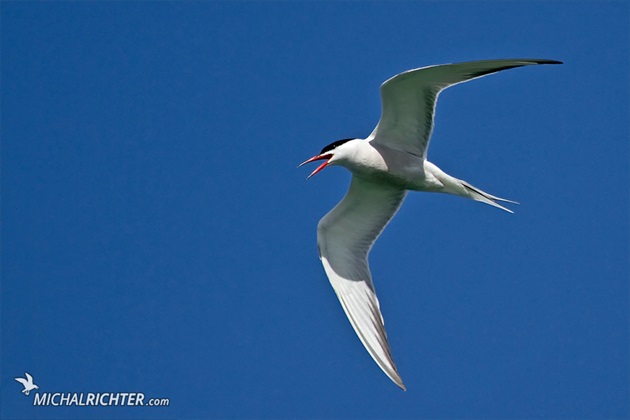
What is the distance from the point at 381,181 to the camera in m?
10.4

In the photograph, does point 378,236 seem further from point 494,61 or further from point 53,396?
point 53,396

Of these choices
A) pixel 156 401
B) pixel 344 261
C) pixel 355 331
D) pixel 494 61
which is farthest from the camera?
pixel 156 401

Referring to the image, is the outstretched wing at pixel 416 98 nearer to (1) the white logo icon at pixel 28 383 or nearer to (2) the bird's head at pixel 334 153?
(2) the bird's head at pixel 334 153

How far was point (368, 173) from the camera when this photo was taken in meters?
10.3

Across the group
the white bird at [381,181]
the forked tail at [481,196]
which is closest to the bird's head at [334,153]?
the white bird at [381,181]

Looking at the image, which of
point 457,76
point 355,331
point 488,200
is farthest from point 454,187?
point 355,331

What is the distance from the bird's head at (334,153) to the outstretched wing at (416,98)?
1.26 ft

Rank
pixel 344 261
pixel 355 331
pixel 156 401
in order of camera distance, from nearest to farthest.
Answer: pixel 355 331, pixel 344 261, pixel 156 401

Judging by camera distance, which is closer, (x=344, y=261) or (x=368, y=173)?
(x=368, y=173)

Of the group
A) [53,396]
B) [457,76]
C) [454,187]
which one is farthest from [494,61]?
[53,396]

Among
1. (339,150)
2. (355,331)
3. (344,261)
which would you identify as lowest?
(355,331)

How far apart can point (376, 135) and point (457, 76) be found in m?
1.27

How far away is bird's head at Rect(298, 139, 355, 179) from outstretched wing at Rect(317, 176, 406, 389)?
576 mm

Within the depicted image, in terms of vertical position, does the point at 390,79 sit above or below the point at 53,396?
above
